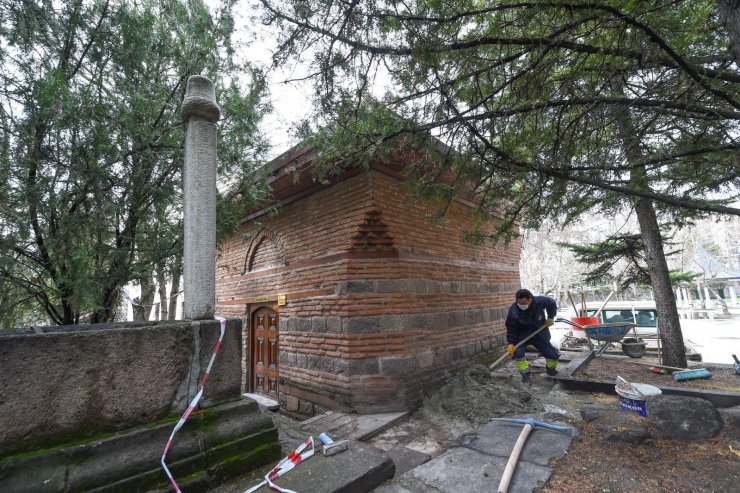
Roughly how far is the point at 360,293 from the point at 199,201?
9.50 feet

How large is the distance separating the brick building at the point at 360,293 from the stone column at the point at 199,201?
6.33ft

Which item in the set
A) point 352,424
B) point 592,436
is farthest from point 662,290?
point 352,424

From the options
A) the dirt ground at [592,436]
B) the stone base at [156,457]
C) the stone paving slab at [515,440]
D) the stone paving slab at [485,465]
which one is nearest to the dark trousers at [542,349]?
the dirt ground at [592,436]

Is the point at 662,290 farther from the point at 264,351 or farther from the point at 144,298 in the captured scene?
the point at 144,298

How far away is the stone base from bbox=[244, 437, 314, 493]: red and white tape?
175 mm

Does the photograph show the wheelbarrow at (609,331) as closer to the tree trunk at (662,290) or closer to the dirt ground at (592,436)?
the tree trunk at (662,290)

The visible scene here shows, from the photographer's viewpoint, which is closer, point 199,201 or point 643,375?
point 199,201

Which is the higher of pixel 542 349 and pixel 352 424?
pixel 542 349

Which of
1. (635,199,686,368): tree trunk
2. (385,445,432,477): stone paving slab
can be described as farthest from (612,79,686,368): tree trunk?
(385,445,432,477): stone paving slab

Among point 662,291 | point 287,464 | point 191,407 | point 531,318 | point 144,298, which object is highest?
point 144,298

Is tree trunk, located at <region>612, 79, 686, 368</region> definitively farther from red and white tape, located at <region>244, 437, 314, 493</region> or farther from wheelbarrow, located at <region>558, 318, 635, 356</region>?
red and white tape, located at <region>244, 437, 314, 493</region>

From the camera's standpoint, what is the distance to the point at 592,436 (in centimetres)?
355

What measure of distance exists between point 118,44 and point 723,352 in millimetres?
17828

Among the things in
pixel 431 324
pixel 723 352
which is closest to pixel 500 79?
pixel 431 324
